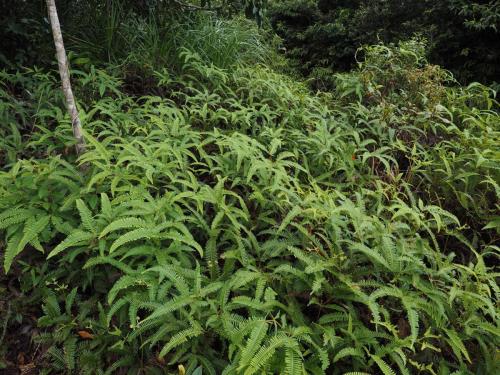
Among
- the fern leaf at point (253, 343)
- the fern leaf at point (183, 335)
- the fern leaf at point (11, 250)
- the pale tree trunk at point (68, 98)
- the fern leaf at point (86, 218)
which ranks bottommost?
the fern leaf at point (183, 335)

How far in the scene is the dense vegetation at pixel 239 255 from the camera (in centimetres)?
218

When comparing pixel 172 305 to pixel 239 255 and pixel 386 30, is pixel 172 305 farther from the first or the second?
pixel 386 30

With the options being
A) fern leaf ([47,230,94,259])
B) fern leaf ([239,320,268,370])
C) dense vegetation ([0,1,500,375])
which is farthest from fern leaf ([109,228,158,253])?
fern leaf ([239,320,268,370])

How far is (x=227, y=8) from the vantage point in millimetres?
6234

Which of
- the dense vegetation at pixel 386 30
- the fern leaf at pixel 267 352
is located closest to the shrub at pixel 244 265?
the fern leaf at pixel 267 352

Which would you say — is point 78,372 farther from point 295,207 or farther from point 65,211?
point 295,207

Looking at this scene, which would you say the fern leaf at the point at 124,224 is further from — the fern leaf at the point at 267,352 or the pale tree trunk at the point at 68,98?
the pale tree trunk at the point at 68,98

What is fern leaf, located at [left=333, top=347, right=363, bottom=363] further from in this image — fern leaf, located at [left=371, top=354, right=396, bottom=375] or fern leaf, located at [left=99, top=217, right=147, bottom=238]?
fern leaf, located at [left=99, top=217, right=147, bottom=238]

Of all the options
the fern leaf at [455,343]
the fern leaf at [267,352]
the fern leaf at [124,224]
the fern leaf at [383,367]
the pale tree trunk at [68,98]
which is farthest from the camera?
the pale tree trunk at [68,98]

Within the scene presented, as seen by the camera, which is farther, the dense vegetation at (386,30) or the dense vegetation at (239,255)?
the dense vegetation at (386,30)

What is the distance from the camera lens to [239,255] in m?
2.51

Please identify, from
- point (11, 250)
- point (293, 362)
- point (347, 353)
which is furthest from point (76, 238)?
point (347, 353)

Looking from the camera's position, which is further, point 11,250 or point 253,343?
point 11,250

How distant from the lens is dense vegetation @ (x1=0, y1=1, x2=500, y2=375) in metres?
2.18
